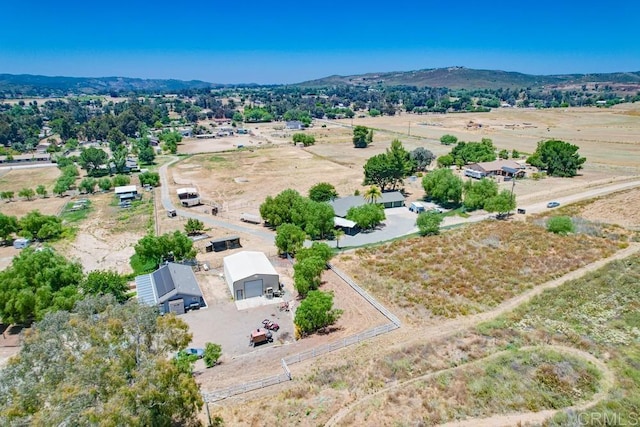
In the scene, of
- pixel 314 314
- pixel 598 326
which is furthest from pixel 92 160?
pixel 598 326

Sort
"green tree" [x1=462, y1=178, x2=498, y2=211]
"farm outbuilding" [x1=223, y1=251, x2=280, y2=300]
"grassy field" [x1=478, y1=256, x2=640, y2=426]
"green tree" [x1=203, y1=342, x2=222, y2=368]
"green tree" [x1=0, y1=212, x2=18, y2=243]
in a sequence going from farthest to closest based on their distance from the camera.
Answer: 1. "green tree" [x1=462, y1=178, x2=498, y2=211]
2. "green tree" [x1=0, y1=212, x2=18, y2=243]
3. "farm outbuilding" [x1=223, y1=251, x2=280, y2=300]
4. "green tree" [x1=203, y1=342, x2=222, y2=368]
5. "grassy field" [x1=478, y1=256, x2=640, y2=426]

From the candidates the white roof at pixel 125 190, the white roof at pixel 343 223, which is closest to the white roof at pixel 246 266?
the white roof at pixel 343 223

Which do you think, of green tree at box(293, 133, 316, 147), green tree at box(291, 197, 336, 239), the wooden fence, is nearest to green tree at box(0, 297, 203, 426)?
the wooden fence

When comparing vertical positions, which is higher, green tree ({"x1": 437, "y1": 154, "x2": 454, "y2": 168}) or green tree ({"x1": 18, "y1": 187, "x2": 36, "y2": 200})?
green tree ({"x1": 437, "y1": 154, "x2": 454, "y2": 168})

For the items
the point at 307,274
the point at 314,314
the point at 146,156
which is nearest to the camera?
the point at 314,314

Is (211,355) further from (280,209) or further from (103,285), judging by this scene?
(280,209)

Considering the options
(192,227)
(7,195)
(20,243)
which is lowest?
(7,195)

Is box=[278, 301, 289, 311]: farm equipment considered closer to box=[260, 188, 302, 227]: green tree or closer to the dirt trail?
the dirt trail

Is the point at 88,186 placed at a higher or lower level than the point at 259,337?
lower
